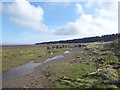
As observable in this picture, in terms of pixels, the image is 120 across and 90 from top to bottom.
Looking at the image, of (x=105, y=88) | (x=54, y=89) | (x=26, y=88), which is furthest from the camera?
(x=26, y=88)

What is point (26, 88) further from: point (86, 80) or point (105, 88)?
point (105, 88)

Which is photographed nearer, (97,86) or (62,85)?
(97,86)

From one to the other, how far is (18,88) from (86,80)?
295 inches

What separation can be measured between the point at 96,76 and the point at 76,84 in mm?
3735

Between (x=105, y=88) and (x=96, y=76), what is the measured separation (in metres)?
6.60

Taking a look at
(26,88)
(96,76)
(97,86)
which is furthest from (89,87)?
(26,88)

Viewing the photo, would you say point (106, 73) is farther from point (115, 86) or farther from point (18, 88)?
point (18, 88)

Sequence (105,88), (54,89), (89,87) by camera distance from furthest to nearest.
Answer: (54,89), (89,87), (105,88)

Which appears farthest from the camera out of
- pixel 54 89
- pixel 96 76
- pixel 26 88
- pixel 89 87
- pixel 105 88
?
Answer: pixel 96 76

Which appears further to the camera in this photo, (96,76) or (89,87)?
(96,76)

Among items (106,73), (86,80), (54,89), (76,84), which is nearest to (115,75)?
(106,73)

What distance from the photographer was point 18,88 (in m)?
26.4

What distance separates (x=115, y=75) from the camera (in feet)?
90.0

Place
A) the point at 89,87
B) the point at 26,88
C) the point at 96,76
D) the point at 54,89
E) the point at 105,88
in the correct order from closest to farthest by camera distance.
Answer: the point at 105,88 < the point at 89,87 < the point at 54,89 < the point at 26,88 < the point at 96,76
